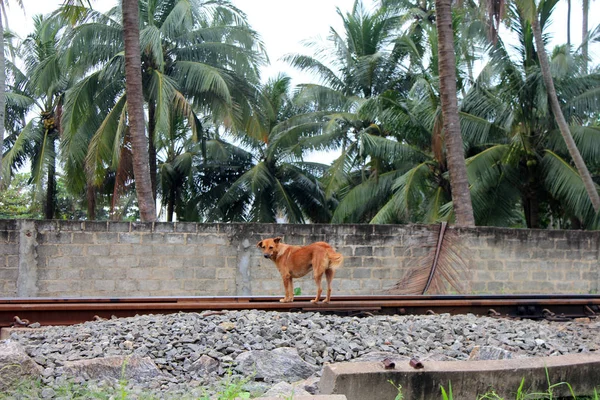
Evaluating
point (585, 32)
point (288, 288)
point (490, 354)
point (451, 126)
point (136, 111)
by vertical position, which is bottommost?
point (490, 354)

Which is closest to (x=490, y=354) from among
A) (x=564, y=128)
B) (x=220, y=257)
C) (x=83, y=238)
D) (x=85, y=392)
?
(x=85, y=392)

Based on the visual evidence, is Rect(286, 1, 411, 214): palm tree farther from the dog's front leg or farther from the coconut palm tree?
the dog's front leg

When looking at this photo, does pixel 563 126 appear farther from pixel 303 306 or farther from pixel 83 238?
pixel 83 238

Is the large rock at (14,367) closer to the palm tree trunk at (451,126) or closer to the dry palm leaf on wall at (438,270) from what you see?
the dry palm leaf on wall at (438,270)

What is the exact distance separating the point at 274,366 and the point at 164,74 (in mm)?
18099

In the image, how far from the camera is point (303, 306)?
25.6 ft

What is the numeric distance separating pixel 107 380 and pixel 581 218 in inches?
648

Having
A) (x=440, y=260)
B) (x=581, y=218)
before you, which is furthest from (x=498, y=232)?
(x=581, y=218)

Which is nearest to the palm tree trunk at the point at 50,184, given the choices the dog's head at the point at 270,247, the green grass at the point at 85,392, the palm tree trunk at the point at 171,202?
the palm tree trunk at the point at 171,202

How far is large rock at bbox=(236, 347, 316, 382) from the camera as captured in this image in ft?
17.1

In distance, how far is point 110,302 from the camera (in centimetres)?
814

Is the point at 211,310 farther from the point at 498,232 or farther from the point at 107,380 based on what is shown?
the point at 498,232

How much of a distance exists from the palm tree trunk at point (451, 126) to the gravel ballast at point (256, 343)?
7.28 meters

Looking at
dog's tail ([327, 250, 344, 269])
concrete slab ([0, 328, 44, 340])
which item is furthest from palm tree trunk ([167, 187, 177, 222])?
concrete slab ([0, 328, 44, 340])
